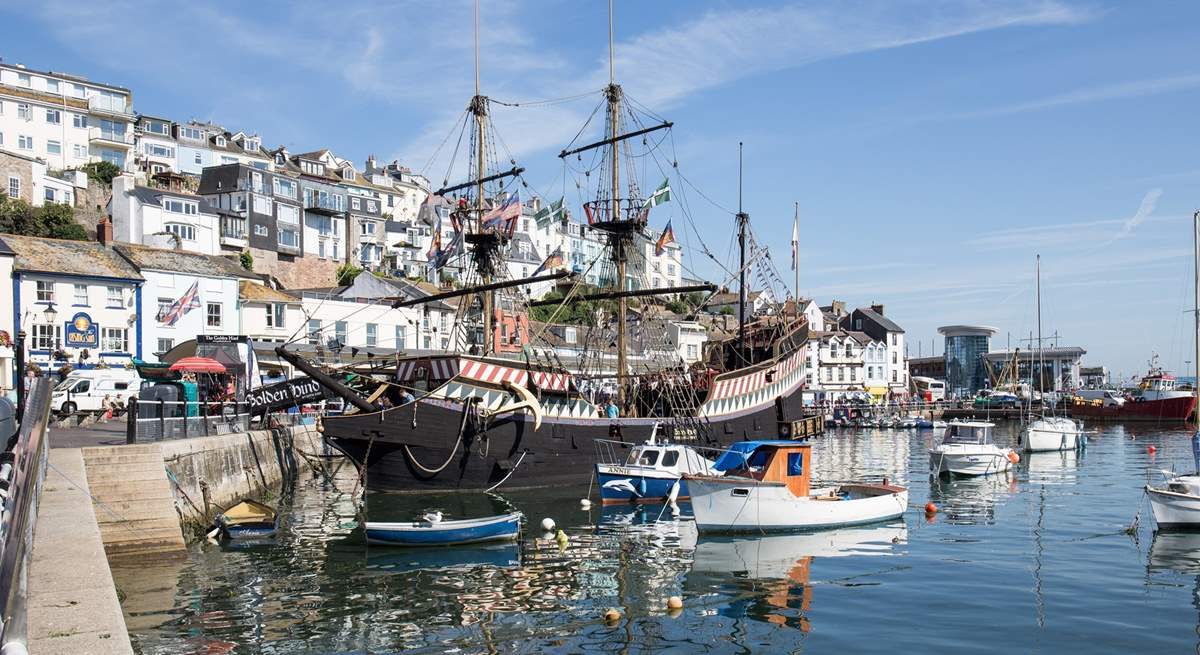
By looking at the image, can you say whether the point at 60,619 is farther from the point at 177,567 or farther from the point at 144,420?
the point at 144,420

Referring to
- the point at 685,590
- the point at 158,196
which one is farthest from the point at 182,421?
the point at 158,196

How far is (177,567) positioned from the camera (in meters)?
21.4

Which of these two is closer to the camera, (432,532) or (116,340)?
(432,532)

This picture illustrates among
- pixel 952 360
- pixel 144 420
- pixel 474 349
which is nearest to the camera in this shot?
pixel 144 420

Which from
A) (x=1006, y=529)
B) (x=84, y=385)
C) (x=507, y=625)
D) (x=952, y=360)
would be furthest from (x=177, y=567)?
(x=952, y=360)

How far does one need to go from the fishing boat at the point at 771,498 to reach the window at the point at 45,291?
1720 inches

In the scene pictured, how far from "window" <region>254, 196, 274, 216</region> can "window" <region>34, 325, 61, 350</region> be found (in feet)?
133

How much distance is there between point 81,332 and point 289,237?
4356 centimetres

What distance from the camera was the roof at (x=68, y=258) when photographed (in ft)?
183

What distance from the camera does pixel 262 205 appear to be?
9519cm

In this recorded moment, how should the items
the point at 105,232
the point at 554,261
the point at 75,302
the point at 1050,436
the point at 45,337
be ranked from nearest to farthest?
the point at 554,261 < the point at 45,337 < the point at 75,302 < the point at 1050,436 < the point at 105,232

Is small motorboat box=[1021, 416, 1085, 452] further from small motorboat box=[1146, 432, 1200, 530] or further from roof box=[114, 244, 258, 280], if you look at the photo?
roof box=[114, 244, 258, 280]

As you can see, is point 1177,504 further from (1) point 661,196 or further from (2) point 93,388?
(2) point 93,388

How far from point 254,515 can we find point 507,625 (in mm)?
11795
